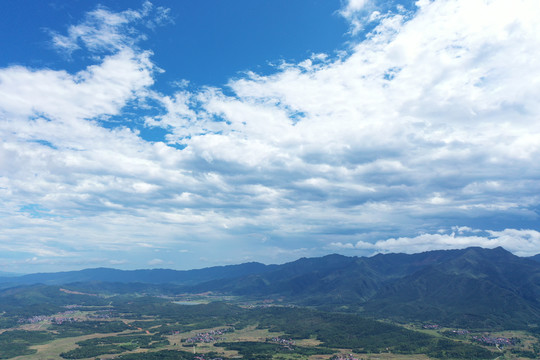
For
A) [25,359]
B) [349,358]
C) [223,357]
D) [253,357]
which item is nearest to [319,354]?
[349,358]

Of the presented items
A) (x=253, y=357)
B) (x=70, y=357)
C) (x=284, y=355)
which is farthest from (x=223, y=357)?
(x=70, y=357)

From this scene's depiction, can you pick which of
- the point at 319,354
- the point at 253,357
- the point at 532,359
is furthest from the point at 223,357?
the point at 532,359

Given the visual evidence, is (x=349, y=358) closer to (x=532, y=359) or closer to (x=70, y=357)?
(x=532, y=359)

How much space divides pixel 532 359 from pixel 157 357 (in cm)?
17749

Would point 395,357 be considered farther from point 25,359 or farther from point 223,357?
point 25,359

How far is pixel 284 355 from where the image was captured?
194m

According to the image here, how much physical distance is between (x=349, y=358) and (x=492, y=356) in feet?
226

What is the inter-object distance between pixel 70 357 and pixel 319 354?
404 feet

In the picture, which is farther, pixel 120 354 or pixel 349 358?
pixel 120 354

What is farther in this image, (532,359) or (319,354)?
(319,354)

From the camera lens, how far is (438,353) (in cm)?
19262

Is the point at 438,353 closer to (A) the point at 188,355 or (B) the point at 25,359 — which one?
(A) the point at 188,355

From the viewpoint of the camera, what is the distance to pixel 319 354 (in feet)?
649

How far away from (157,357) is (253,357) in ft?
153
